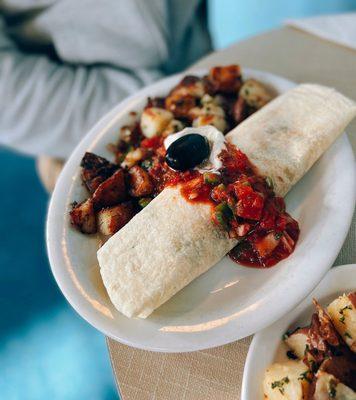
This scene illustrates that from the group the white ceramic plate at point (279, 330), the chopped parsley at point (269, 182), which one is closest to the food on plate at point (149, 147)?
the chopped parsley at point (269, 182)

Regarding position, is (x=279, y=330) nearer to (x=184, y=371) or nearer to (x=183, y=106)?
(x=184, y=371)

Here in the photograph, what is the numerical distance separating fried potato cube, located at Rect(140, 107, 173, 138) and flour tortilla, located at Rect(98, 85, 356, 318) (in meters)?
0.24

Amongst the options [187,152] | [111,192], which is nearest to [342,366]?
[187,152]

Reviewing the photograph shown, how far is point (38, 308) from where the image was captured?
227 centimetres

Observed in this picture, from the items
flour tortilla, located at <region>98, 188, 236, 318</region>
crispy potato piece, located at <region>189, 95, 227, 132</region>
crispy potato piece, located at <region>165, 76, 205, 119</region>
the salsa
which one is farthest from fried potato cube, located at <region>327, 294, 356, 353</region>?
crispy potato piece, located at <region>165, 76, 205, 119</region>

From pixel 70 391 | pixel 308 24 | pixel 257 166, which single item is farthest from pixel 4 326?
pixel 308 24

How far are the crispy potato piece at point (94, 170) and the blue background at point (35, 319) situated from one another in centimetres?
104

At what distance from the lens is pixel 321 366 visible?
0.91m

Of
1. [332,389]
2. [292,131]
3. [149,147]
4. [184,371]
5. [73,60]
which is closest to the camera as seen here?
[332,389]

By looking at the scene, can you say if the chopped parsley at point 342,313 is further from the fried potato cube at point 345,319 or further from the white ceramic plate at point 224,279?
the white ceramic plate at point 224,279

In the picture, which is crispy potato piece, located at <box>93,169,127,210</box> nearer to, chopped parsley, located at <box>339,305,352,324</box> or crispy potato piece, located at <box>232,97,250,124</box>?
crispy potato piece, located at <box>232,97,250,124</box>

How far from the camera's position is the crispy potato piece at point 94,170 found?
1383mm

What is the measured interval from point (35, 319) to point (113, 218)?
1183mm

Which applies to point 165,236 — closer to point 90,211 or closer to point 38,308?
point 90,211
